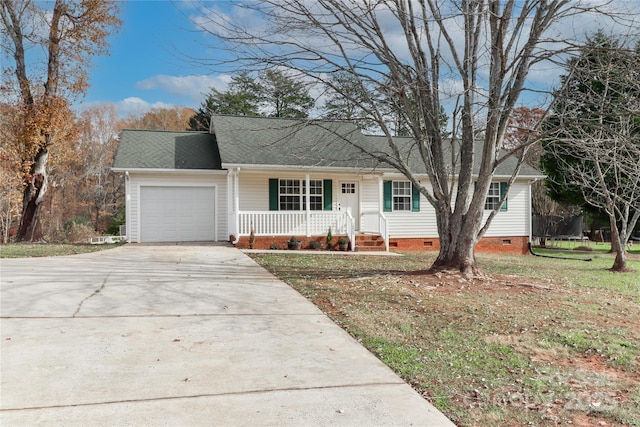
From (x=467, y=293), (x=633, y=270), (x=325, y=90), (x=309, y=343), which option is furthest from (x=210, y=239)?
(x=633, y=270)

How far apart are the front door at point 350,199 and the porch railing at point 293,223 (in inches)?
57.0

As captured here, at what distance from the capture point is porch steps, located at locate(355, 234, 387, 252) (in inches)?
596

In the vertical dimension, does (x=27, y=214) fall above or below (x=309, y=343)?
above

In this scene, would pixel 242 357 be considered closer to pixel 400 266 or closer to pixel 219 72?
pixel 219 72

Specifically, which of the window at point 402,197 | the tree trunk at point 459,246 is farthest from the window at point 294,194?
the tree trunk at point 459,246

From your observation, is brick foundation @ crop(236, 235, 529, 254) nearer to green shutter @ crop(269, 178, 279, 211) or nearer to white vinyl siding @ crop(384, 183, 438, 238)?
white vinyl siding @ crop(384, 183, 438, 238)

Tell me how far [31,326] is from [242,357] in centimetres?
248

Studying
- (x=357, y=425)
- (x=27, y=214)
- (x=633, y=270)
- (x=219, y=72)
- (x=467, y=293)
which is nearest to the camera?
(x=357, y=425)

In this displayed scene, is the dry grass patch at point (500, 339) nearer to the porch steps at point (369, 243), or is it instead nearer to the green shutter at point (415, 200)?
the porch steps at point (369, 243)

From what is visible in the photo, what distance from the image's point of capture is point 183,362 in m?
3.84

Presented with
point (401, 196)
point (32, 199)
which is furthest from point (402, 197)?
point (32, 199)

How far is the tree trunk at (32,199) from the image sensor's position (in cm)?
1648

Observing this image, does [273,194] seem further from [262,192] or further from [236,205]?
[236,205]

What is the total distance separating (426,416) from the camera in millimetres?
3000
